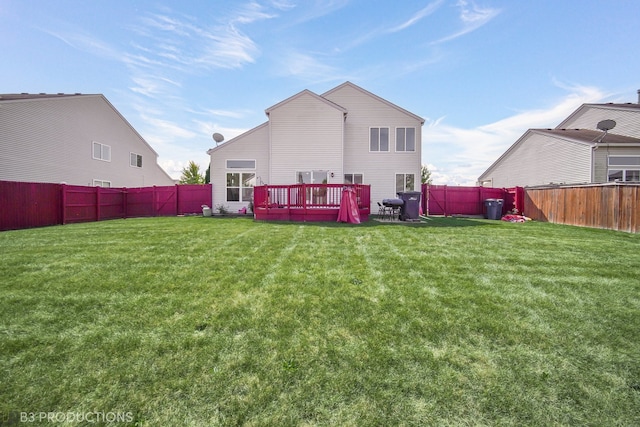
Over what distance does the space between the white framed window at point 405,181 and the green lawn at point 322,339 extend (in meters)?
11.4

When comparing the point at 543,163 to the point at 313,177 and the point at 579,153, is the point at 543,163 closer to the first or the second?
the point at 579,153

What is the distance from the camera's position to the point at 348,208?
34.8 ft

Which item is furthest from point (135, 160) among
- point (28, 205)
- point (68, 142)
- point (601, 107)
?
point (601, 107)

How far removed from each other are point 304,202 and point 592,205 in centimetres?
1099

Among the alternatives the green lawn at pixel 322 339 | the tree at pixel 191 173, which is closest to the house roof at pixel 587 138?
the green lawn at pixel 322 339

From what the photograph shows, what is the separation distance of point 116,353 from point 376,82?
17.6m

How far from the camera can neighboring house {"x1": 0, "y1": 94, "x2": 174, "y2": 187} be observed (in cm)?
1359

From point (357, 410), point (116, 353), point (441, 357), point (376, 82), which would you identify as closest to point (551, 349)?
point (441, 357)

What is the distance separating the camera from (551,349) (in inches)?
108

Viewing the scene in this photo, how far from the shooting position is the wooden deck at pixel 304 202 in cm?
1110

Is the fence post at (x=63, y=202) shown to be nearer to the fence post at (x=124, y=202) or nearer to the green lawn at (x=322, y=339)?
the fence post at (x=124, y=202)

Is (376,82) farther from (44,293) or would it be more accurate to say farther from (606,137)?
(44,293)

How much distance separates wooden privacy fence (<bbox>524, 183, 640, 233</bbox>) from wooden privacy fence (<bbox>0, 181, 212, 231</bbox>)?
1821 cm

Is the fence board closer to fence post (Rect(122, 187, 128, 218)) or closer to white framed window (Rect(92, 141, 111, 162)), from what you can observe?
fence post (Rect(122, 187, 128, 218))
